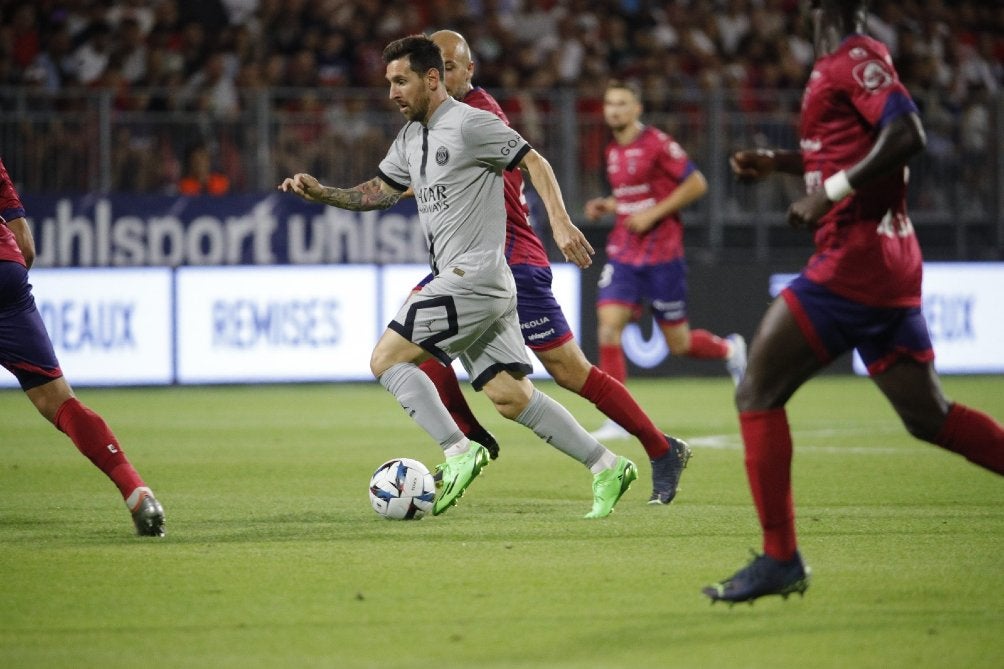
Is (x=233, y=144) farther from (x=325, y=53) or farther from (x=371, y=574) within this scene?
(x=371, y=574)

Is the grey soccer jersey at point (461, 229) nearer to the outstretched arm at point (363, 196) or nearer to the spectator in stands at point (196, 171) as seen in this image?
the outstretched arm at point (363, 196)

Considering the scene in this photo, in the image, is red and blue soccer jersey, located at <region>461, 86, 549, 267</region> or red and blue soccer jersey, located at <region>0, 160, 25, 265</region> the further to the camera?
red and blue soccer jersey, located at <region>461, 86, 549, 267</region>

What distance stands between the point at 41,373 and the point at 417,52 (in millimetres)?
2213

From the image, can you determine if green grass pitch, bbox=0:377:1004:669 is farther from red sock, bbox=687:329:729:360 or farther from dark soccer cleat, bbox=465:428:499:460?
red sock, bbox=687:329:729:360

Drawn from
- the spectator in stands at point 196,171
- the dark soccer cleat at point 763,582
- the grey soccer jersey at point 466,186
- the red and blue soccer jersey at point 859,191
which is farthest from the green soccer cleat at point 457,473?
the spectator in stands at point 196,171

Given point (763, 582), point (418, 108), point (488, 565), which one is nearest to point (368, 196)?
point (418, 108)

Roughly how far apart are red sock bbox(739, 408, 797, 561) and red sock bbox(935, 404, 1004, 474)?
0.62 meters

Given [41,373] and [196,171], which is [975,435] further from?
[196,171]

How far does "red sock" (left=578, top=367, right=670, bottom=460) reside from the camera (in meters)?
8.05

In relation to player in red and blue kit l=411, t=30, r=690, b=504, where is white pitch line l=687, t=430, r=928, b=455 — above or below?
below

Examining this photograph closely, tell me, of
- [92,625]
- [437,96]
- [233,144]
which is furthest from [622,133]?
[92,625]

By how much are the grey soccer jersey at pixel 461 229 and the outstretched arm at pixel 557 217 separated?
120mm

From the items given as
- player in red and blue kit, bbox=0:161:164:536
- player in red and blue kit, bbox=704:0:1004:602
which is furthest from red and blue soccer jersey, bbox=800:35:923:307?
player in red and blue kit, bbox=0:161:164:536

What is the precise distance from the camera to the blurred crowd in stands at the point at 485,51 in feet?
58.4
